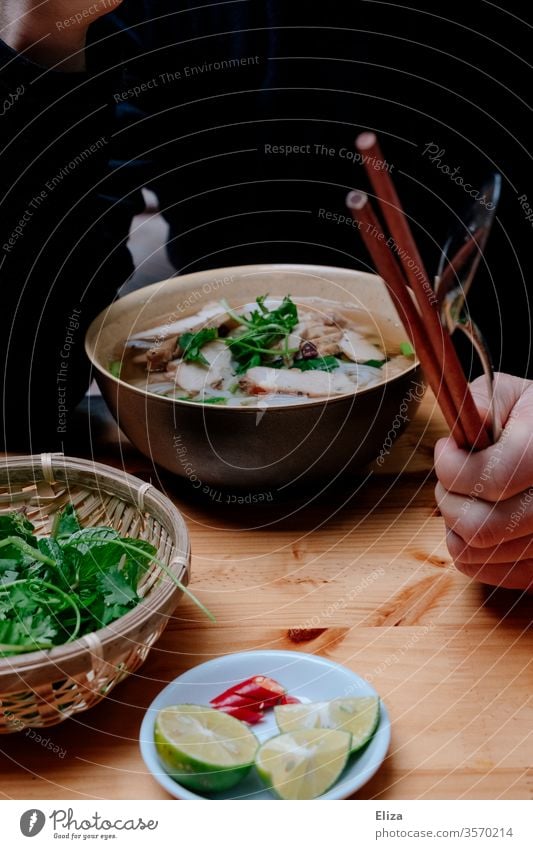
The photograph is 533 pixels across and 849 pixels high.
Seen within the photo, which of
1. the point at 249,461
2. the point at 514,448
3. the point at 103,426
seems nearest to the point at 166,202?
the point at 103,426

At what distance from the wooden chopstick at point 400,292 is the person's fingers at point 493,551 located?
0.31 ft

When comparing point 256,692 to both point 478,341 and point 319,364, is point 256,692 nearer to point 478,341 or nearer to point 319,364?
point 478,341

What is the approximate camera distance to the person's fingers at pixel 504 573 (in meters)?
0.64

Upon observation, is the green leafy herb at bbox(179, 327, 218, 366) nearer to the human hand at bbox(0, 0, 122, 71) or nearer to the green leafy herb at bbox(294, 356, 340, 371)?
the green leafy herb at bbox(294, 356, 340, 371)

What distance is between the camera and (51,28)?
0.86m

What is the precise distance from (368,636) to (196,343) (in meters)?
0.39

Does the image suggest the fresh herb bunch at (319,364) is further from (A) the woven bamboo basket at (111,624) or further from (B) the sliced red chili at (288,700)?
(B) the sliced red chili at (288,700)

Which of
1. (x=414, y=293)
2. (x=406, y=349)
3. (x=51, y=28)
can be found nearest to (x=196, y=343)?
(x=406, y=349)

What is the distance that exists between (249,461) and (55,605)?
0.79 feet

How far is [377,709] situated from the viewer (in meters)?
0.53

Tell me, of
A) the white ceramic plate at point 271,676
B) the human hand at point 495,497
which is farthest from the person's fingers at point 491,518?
the white ceramic plate at point 271,676

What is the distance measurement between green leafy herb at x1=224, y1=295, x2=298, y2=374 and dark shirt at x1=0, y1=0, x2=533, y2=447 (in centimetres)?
10

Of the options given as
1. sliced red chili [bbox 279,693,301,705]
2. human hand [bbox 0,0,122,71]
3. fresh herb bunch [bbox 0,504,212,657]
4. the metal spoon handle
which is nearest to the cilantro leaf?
fresh herb bunch [bbox 0,504,212,657]
